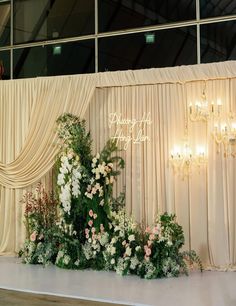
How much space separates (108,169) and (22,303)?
2.64 m

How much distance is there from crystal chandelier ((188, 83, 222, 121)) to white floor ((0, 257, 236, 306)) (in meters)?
2.37

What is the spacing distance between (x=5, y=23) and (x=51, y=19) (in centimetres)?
113

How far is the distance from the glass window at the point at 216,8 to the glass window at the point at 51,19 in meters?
2.04

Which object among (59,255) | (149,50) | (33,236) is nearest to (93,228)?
(59,255)

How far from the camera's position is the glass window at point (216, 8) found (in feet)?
26.7

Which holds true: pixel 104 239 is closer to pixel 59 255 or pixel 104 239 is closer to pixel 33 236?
pixel 59 255

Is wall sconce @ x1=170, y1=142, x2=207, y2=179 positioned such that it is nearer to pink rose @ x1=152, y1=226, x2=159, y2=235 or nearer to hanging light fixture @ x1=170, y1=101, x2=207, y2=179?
hanging light fixture @ x1=170, y1=101, x2=207, y2=179

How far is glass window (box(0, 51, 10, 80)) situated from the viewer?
394 inches

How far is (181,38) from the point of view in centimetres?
847

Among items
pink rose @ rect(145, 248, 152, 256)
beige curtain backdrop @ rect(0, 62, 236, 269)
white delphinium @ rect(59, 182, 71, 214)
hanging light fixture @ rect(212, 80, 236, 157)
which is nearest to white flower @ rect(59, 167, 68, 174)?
white delphinium @ rect(59, 182, 71, 214)

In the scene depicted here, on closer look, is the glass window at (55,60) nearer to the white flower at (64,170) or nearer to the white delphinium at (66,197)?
the white flower at (64,170)

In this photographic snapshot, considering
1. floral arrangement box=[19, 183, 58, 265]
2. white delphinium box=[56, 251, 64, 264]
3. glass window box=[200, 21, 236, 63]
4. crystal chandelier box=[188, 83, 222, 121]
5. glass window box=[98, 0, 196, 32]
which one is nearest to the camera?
crystal chandelier box=[188, 83, 222, 121]

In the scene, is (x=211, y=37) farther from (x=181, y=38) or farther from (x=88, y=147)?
(x=88, y=147)

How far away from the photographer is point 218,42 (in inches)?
321
